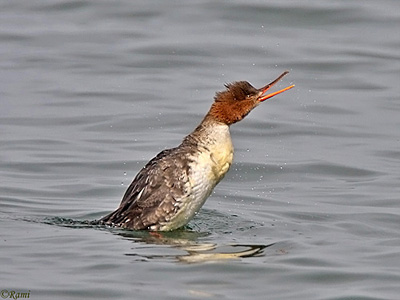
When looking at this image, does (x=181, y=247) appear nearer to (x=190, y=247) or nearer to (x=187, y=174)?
(x=190, y=247)

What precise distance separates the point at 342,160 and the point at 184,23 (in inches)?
259

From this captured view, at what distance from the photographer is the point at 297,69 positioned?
16625 mm

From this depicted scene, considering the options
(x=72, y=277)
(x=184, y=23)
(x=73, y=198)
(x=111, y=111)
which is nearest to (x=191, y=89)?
(x=111, y=111)

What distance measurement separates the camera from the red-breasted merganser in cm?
973

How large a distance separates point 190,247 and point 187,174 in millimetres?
711

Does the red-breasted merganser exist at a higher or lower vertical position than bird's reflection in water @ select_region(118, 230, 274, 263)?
higher

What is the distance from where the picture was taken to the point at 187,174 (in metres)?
9.71

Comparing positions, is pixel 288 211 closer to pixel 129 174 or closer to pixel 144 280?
pixel 129 174

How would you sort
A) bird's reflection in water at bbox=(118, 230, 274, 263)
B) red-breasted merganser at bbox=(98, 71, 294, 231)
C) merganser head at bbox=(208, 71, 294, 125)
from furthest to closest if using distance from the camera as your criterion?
merganser head at bbox=(208, 71, 294, 125), red-breasted merganser at bbox=(98, 71, 294, 231), bird's reflection in water at bbox=(118, 230, 274, 263)

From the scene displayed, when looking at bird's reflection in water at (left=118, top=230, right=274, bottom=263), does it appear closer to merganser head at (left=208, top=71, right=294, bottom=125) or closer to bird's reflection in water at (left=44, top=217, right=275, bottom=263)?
bird's reflection in water at (left=44, top=217, right=275, bottom=263)

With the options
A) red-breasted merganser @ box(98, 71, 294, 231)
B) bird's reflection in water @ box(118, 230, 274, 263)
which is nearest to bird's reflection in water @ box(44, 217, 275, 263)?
bird's reflection in water @ box(118, 230, 274, 263)

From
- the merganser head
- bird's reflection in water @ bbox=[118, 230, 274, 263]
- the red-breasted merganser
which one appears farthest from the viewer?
the merganser head

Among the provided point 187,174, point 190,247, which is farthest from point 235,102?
point 190,247

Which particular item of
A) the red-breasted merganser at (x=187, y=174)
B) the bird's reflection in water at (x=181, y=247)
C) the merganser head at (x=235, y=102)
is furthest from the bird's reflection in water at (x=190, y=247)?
the merganser head at (x=235, y=102)
